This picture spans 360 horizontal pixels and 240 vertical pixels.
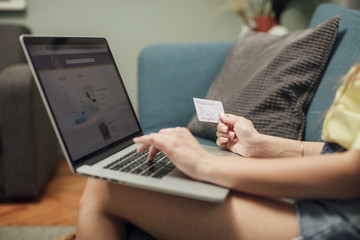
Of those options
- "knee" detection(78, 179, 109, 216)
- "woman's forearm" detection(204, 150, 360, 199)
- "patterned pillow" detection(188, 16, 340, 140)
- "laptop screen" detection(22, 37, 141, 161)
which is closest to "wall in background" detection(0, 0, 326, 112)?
"patterned pillow" detection(188, 16, 340, 140)

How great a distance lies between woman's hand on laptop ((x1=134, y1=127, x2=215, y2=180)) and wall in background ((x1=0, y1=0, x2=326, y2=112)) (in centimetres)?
163

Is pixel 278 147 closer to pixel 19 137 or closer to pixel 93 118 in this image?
pixel 93 118

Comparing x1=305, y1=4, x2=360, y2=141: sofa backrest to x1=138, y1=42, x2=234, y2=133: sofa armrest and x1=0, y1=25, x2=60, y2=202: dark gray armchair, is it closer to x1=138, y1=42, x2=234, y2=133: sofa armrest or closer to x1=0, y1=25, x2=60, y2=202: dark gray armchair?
x1=138, y1=42, x2=234, y2=133: sofa armrest

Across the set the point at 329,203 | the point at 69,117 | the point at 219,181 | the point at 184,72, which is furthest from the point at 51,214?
the point at 329,203

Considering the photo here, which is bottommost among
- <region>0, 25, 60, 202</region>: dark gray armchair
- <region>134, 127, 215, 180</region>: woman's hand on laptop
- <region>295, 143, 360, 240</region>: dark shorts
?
<region>0, 25, 60, 202</region>: dark gray armchair

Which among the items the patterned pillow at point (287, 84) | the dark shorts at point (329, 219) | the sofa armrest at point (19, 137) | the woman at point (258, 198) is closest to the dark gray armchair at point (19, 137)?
the sofa armrest at point (19, 137)

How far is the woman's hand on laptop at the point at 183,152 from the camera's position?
58cm

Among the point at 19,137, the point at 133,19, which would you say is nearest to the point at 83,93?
the point at 19,137

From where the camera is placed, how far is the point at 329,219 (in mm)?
531

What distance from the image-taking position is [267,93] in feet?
3.54

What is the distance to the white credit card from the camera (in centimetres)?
80

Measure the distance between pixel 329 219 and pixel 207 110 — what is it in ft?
1.29

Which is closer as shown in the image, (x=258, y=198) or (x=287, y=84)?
(x=258, y=198)

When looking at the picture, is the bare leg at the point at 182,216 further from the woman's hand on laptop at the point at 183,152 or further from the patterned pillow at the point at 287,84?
the patterned pillow at the point at 287,84
